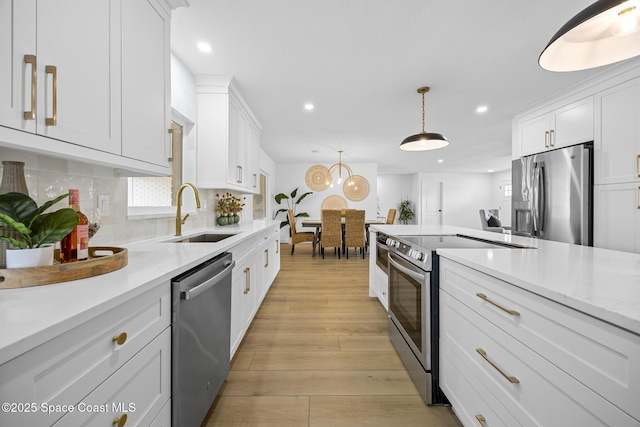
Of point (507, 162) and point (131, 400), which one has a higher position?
point (507, 162)

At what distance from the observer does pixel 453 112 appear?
3.71 m

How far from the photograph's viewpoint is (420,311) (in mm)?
1501

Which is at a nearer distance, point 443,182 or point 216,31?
point 216,31

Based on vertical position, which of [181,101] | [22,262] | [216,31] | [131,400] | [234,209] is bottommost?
[131,400]

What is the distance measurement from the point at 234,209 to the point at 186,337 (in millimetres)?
2308

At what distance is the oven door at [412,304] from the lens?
56.7 inches

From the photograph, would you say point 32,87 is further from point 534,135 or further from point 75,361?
point 534,135

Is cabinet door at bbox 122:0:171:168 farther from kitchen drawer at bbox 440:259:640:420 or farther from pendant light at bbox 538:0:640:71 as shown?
pendant light at bbox 538:0:640:71

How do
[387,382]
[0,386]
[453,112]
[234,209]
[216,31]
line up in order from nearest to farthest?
[0,386] → [387,382] → [216,31] → [234,209] → [453,112]

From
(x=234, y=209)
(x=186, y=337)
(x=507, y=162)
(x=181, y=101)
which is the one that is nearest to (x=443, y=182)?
(x=507, y=162)

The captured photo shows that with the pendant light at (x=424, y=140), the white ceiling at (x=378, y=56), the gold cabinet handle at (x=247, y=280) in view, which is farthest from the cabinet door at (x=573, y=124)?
the gold cabinet handle at (x=247, y=280)

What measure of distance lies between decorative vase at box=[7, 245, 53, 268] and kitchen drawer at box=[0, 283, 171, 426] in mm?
322

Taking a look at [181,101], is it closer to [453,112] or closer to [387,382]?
[387,382]

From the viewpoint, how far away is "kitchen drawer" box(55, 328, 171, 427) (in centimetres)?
65
